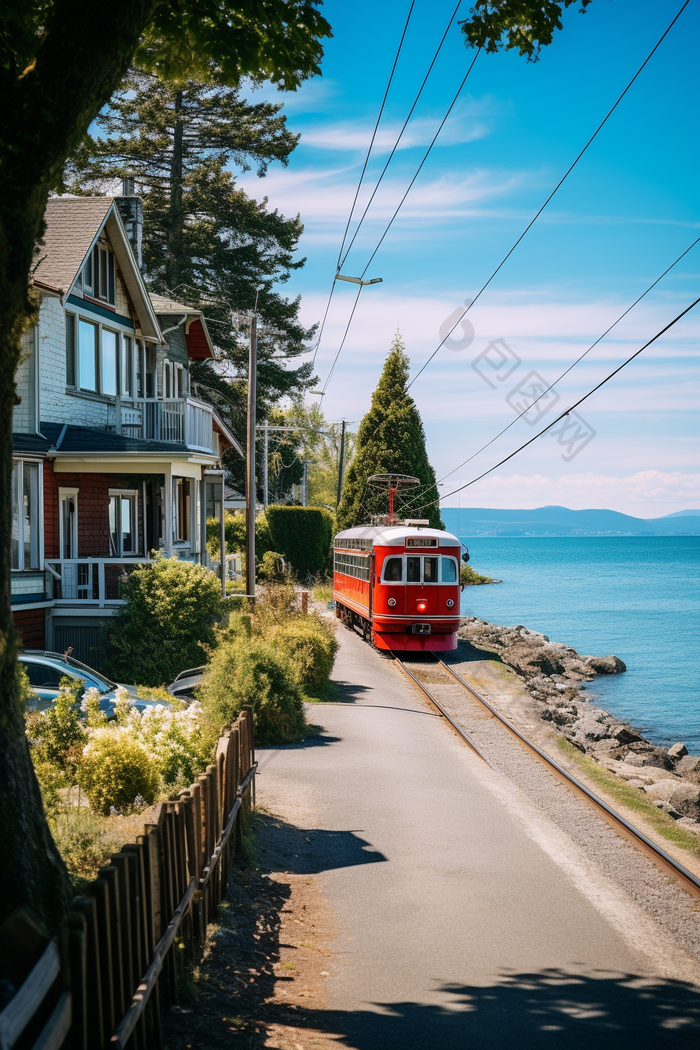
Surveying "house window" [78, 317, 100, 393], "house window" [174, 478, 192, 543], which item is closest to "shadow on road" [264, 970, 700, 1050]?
"house window" [78, 317, 100, 393]

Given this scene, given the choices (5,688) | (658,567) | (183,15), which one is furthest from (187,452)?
(658,567)

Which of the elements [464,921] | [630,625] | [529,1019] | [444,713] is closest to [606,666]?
[444,713]

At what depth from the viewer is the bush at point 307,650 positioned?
62.6ft

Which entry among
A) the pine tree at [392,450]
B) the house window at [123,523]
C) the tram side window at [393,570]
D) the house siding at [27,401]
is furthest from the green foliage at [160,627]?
the pine tree at [392,450]

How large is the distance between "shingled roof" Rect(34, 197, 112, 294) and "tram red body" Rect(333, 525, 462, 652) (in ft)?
35.2

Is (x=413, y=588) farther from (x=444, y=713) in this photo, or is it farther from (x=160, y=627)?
(x=160, y=627)

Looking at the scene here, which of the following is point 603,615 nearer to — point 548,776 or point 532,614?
point 532,614

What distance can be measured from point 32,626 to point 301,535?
83.5 ft

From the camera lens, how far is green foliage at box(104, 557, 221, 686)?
20.1 m

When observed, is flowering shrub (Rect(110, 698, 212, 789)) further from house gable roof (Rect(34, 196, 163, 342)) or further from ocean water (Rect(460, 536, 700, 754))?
ocean water (Rect(460, 536, 700, 754))

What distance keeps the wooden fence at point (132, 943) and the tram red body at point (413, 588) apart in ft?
60.0

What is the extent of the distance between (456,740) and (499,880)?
7571mm

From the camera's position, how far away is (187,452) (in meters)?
22.6

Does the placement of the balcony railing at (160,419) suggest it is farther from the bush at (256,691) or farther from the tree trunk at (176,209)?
the tree trunk at (176,209)
